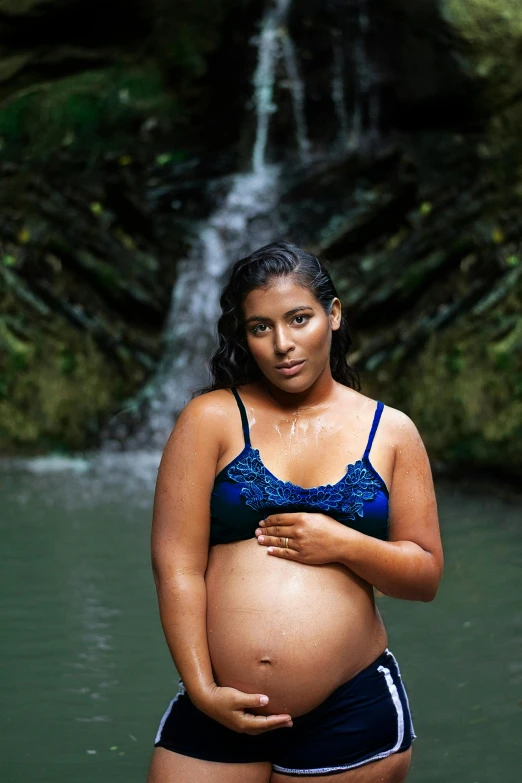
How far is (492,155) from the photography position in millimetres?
8766

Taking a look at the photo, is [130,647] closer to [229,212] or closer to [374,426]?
[374,426]

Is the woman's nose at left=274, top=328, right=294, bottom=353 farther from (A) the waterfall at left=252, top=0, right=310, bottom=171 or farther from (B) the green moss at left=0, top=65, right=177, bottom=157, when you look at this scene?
(A) the waterfall at left=252, top=0, right=310, bottom=171

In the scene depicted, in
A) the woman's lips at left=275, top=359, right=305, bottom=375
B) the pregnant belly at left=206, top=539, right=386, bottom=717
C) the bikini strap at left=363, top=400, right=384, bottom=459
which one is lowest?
the pregnant belly at left=206, top=539, right=386, bottom=717

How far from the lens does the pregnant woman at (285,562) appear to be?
1.90m

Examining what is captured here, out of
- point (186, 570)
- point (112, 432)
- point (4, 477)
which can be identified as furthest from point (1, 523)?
point (186, 570)

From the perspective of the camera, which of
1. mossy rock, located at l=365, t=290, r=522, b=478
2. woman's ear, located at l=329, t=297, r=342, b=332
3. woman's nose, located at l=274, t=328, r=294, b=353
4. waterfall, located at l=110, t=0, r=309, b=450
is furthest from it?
waterfall, located at l=110, t=0, r=309, b=450

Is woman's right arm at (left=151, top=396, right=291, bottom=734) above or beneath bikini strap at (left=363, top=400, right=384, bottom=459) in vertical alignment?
beneath

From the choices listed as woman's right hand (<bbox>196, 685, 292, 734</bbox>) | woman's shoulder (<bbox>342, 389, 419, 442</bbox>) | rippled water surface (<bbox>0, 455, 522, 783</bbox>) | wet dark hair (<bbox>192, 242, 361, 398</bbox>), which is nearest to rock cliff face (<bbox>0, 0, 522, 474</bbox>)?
rippled water surface (<bbox>0, 455, 522, 783</bbox>)

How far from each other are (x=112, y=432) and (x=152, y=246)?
1.85 metres

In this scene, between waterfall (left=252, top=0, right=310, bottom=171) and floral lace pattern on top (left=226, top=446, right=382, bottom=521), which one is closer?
floral lace pattern on top (left=226, top=446, right=382, bottom=521)

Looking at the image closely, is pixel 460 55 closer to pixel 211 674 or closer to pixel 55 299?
pixel 55 299

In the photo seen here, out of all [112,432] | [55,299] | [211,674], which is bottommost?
[112,432]

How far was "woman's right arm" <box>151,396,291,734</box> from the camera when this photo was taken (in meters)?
1.89

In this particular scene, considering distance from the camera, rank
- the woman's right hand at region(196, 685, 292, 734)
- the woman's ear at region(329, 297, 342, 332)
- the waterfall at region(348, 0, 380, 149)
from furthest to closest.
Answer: the waterfall at region(348, 0, 380, 149) < the woman's ear at region(329, 297, 342, 332) < the woman's right hand at region(196, 685, 292, 734)
